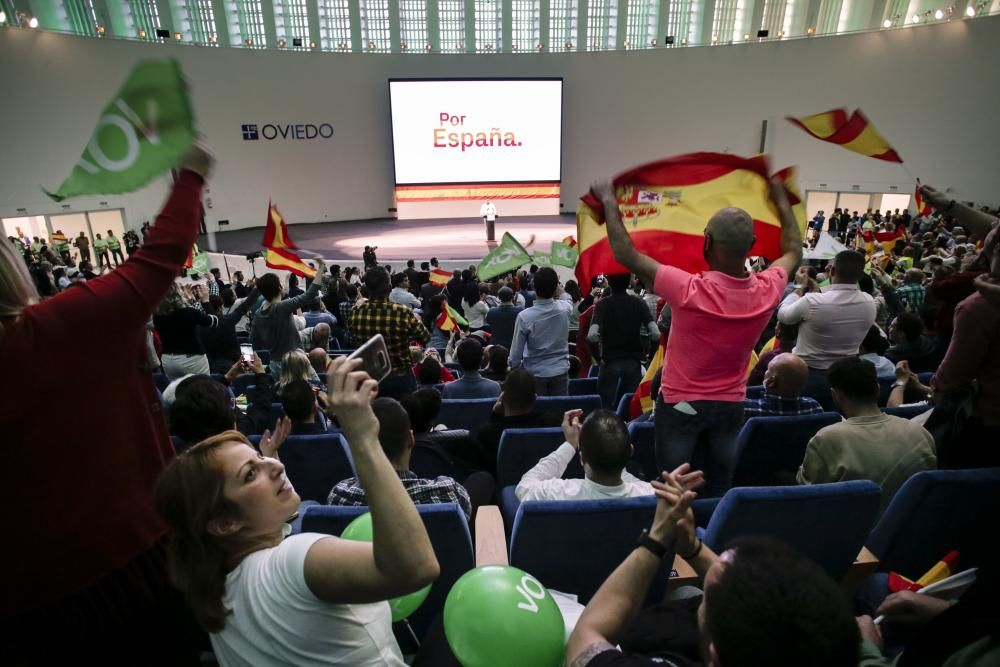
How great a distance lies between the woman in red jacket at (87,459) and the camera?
1.01m

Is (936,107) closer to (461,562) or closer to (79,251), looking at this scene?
(461,562)

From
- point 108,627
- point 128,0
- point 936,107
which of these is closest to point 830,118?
point 108,627

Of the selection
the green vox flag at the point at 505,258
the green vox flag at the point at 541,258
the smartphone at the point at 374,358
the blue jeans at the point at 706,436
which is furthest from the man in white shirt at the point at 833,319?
the green vox flag at the point at 541,258

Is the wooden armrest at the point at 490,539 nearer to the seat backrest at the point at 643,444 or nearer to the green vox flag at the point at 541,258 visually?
the seat backrest at the point at 643,444

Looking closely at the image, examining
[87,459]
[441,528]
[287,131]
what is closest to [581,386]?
[441,528]

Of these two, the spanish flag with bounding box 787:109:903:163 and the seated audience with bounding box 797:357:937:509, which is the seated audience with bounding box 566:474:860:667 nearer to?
the seated audience with bounding box 797:357:937:509

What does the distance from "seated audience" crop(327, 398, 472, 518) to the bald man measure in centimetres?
159

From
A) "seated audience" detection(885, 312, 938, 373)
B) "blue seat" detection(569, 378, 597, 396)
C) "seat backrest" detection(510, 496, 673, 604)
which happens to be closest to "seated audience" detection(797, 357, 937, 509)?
"seat backrest" detection(510, 496, 673, 604)

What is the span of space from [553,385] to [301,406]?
227 cm

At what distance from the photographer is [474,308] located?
7.54m

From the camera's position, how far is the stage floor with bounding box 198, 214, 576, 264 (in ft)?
49.7

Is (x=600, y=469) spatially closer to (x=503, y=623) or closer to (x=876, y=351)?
(x=503, y=623)

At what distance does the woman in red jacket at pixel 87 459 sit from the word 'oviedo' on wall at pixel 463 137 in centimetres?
1853

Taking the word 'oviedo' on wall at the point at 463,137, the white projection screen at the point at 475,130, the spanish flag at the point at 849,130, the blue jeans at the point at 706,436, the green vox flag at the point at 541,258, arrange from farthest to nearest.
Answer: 1. the word 'oviedo' on wall at the point at 463,137
2. the white projection screen at the point at 475,130
3. the green vox flag at the point at 541,258
4. the spanish flag at the point at 849,130
5. the blue jeans at the point at 706,436
